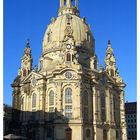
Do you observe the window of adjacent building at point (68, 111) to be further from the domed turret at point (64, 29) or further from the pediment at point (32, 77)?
the domed turret at point (64, 29)

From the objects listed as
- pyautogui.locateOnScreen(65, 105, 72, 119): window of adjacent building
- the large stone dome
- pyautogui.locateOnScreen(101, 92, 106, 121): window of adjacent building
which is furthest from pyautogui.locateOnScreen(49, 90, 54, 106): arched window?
the large stone dome

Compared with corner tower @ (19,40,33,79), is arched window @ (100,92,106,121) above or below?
below

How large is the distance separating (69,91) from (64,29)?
14.1 m

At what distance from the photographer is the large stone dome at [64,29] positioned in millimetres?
52938

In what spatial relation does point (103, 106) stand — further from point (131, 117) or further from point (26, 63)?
point (131, 117)

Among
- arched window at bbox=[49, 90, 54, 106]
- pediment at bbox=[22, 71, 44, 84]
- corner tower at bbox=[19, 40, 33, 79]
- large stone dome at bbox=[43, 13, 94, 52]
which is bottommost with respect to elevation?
arched window at bbox=[49, 90, 54, 106]

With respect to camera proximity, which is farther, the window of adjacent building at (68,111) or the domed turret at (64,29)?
the domed turret at (64,29)

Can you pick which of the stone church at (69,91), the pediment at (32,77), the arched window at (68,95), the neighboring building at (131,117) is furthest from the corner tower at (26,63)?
the neighboring building at (131,117)

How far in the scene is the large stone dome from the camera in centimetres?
5294

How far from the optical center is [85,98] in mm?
44844

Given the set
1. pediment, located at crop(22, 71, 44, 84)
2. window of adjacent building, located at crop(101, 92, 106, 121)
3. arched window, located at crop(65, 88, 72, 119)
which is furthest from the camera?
window of adjacent building, located at crop(101, 92, 106, 121)

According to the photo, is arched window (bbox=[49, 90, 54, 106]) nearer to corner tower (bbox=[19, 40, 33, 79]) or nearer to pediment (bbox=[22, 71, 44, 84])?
pediment (bbox=[22, 71, 44, 84])

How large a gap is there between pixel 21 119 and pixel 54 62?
37.8 ft

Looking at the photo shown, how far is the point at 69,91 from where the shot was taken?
143 ft
